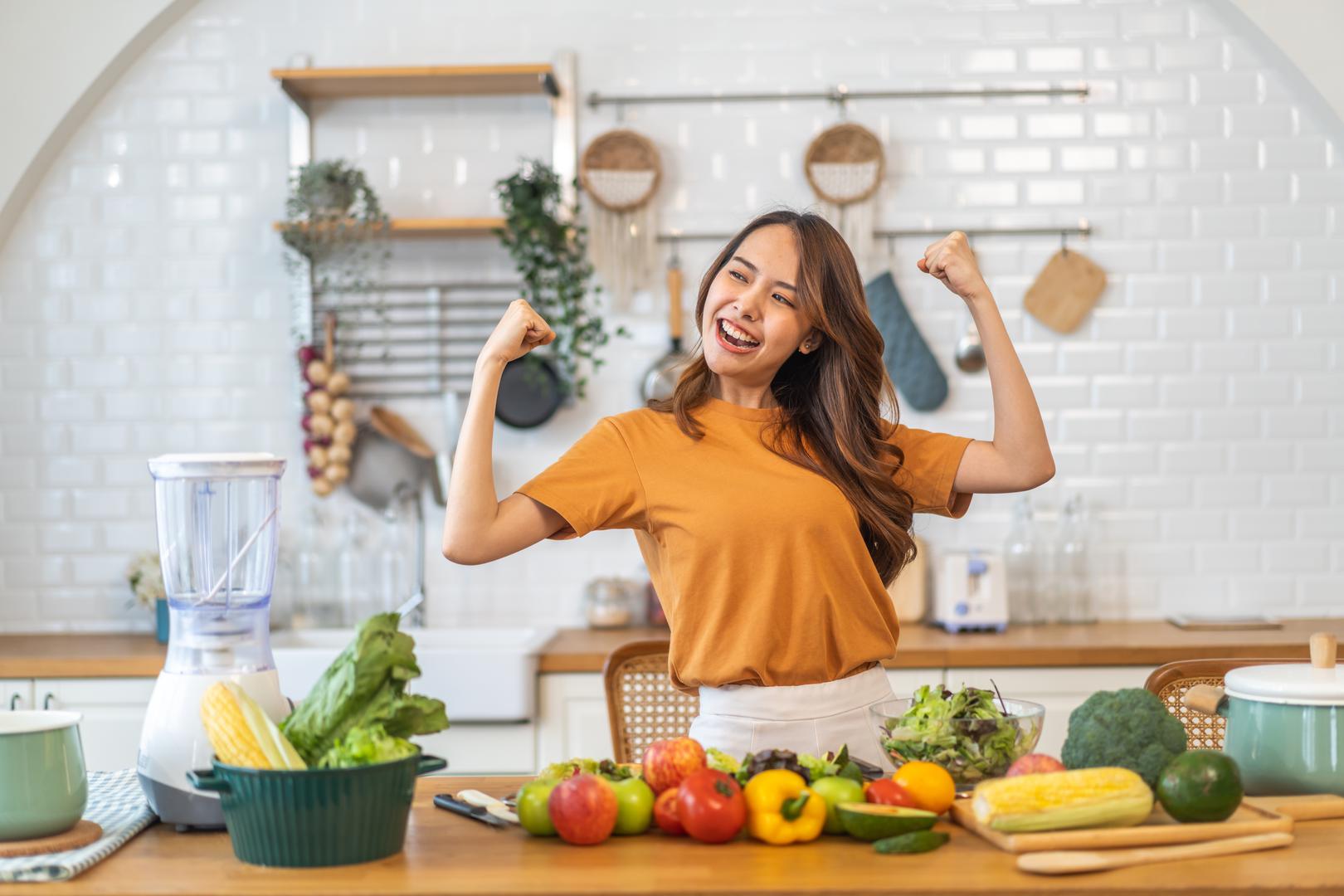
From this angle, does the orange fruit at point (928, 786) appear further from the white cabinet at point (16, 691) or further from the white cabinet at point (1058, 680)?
the white cabinet at point (16, 691)

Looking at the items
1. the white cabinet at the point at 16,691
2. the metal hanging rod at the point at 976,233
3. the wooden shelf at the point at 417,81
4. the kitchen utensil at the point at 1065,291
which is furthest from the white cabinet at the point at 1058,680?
the white cabinet at the point at 16,691

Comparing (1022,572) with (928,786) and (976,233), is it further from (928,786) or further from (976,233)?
(928,786)

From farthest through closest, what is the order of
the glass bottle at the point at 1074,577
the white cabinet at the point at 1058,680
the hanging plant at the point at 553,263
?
the glass bottle at the point at 1074,577 → the hanging plant at the point at 553,263 → the white cabinet at the point at 1058,680

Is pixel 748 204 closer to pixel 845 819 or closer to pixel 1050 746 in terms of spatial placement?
pixel 1050 746

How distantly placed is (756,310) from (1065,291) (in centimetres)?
202

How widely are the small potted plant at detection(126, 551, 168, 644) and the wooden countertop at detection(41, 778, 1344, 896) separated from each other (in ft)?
7.08

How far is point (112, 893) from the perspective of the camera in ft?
4.32

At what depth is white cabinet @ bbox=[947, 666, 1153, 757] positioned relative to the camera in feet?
10.5

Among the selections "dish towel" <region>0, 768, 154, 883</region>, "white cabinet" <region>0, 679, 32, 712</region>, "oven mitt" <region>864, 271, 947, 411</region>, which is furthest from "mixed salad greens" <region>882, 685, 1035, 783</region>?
"white cabinet" <region>0, 679, 32, 712</region>

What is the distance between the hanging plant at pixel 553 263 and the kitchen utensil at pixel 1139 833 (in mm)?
2360

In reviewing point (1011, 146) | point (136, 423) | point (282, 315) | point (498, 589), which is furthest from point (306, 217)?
point (1011, 146)

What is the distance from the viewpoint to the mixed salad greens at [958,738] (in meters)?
1.59

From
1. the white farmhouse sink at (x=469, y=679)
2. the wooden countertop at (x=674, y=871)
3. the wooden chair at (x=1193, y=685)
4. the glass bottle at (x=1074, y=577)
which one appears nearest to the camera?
the wooden countertop at (x=674, y=871)

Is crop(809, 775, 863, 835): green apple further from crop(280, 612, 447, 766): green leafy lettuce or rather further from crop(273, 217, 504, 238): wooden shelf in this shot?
crop(273, 217, 504, 238): wooden shelf
